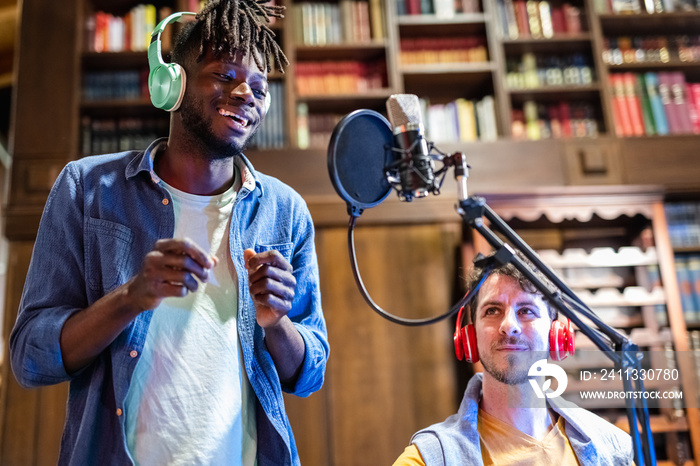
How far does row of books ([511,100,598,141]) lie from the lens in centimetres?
337

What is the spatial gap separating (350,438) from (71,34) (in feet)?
7.87

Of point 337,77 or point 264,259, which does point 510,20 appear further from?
point 264,259

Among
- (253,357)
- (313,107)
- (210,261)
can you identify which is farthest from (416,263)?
(210,261)

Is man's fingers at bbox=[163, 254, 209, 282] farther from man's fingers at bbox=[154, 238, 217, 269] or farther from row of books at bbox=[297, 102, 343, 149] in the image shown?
row of books at bbox=[297, 102, 343, 149]

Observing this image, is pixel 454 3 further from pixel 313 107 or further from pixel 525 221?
pixel 525 221

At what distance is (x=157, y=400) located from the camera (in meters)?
1.09

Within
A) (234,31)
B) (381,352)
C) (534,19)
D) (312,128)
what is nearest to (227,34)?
(234,31)

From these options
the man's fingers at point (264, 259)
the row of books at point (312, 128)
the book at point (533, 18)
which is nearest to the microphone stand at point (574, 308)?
the man's fingers at point (264, 259)

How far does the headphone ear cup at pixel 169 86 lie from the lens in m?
1.25

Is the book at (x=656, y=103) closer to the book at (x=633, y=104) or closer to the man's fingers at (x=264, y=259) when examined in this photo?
the book at (x=633, y=104)

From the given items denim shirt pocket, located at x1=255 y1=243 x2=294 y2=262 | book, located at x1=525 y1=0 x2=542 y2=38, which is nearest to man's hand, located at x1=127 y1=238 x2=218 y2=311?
denim shirt pocket, located at x1=255 y1=243 x2=294 y2=262

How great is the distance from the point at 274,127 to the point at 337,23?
0.70 meters

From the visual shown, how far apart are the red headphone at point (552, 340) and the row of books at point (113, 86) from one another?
235cm

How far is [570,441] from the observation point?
147cm
